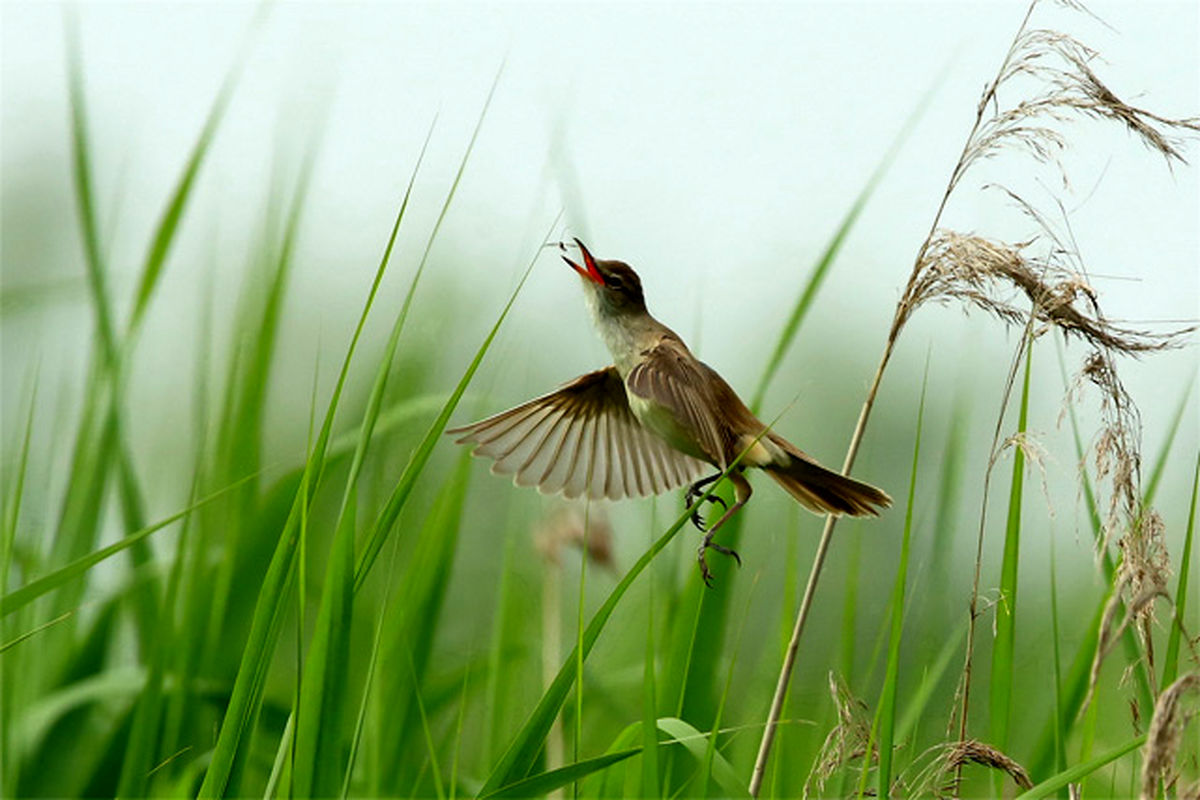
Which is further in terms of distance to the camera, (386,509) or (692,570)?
(692,570)

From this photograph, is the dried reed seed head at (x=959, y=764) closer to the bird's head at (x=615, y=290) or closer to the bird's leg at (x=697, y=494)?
the bird's leg at (x=697, y=494)

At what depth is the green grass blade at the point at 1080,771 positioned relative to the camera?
1652mm

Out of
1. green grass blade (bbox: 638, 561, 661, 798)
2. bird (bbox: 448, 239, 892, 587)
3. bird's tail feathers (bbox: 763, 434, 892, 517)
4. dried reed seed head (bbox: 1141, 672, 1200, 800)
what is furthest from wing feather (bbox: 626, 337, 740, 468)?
dried reed seed head (bbox: 1141, 672, 1200, 800)

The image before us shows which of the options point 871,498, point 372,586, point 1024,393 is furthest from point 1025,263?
point 372,586

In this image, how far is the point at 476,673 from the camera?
2994 millimetres

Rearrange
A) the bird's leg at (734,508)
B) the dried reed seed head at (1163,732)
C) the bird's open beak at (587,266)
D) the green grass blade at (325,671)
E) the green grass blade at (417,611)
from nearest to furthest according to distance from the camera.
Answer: the dried reed seed head at (1163,732)
the green grass blade at (325,671)
the bird's leg at (734,508)
the bird's open beak at (587,266)
the green grass blade at (417,611)

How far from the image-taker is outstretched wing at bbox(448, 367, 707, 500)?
8.52 ft

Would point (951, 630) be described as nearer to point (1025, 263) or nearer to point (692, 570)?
point (692, 570)

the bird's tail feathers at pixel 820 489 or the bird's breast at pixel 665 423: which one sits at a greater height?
the bird's breast at pixel 665 423

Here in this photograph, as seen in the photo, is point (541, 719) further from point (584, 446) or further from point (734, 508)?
point (584, 446)

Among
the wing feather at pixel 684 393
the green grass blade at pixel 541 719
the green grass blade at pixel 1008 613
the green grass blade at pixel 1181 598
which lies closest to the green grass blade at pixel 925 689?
the green grass blade at pixel 1008 613

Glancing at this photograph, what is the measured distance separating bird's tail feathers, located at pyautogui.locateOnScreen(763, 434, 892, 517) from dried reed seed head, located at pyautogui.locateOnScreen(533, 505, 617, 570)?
597 mm

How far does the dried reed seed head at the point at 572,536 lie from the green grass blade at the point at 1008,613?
3.24 ft

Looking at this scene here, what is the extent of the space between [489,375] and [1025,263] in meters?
1.12
